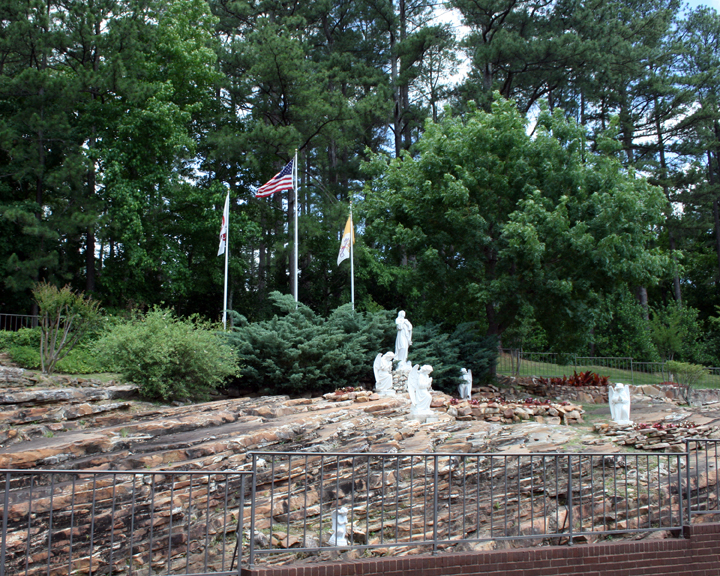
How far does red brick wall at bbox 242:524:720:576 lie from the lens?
542 centimetres

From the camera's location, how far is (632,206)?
19875 mm

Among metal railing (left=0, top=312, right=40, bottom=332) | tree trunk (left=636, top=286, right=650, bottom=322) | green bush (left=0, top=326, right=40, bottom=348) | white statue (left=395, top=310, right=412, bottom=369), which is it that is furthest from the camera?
tree trunk (left=636, top=286, right=650, bottom=322)

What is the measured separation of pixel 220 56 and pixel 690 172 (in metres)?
28.3

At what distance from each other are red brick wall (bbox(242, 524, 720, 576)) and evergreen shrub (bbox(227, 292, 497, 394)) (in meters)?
11.7

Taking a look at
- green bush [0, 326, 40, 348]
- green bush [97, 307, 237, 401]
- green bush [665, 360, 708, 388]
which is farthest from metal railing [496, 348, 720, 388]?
green bush [0, 326, 40, 348]

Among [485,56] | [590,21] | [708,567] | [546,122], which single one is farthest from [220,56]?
[708,567]

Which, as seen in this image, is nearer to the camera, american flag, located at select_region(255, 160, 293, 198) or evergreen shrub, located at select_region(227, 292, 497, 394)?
evergreen shrub, located at select_region(227, 292, 497, 394)

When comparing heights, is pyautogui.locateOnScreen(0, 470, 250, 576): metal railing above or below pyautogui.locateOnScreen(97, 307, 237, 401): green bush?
below

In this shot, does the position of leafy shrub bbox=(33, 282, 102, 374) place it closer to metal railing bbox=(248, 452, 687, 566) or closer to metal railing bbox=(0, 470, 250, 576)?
metal railing bbox=(0, 470, 250, 576)

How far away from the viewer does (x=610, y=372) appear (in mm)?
30000

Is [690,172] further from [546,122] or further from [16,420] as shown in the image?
[16,420]

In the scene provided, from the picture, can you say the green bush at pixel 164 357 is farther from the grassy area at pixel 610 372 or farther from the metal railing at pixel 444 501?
the grassy area at pixel 610 372

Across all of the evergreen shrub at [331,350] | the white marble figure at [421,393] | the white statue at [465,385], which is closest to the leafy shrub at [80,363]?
the evergreen shrub at [331,350]

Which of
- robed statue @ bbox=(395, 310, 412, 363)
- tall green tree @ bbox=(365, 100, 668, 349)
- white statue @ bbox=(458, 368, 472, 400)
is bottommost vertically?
white statue @ bbox=(458, 368, 472, 400)
